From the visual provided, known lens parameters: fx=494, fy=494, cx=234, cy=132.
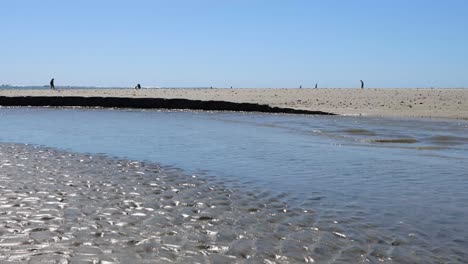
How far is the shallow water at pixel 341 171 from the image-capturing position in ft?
16.4

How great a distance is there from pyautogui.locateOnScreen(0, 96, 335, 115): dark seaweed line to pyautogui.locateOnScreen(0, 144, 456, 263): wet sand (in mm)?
23102

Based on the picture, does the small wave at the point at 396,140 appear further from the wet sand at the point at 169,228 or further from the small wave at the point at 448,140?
the wet sand at the point at 169,228

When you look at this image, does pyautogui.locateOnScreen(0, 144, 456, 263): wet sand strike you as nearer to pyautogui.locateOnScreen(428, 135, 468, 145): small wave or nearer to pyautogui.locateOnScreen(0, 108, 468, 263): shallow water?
pyautogui.locateOnScreen(0, 108, 468, 263): shallow water

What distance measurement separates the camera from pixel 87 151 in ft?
38.3

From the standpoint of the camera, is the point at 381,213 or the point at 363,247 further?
the point at 381,213

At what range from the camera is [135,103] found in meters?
34.7

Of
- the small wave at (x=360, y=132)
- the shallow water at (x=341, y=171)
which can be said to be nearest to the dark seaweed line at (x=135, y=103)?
the small wave at (x=360, y=132)

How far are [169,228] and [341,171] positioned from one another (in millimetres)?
4746

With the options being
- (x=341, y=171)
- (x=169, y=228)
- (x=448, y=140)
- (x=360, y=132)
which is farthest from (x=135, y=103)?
(x=169, y=228)

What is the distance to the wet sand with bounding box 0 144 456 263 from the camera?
4.37 meters

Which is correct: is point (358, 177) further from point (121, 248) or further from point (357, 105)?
point (357, 105)

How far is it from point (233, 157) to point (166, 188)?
3683 mm

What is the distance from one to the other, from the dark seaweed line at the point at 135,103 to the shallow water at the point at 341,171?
12.9 meters

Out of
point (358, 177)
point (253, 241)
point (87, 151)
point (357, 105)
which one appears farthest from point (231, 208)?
point (357, 105)
